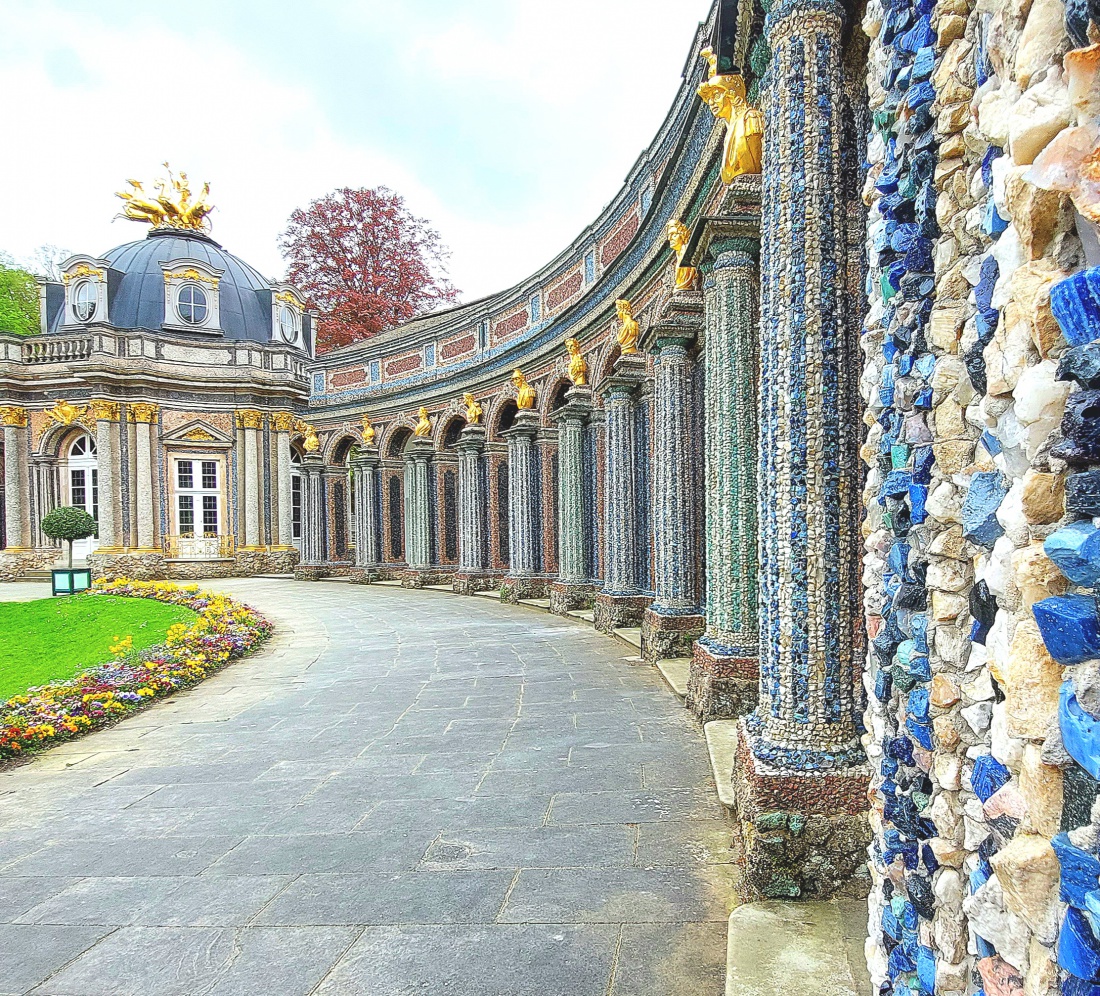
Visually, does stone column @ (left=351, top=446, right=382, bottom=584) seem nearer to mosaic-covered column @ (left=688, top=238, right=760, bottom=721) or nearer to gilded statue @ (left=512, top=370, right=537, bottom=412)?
gilded statue @ (left=512, top=370, right=537, bottom=412)

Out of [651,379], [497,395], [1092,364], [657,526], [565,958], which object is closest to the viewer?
[1092,364]

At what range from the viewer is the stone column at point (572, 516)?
561 inches

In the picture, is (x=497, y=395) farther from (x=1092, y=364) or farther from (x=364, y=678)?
(x=1092, y=364)

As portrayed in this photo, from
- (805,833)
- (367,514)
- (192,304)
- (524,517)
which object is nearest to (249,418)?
(192,304)

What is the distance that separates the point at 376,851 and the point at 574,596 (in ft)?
33.4

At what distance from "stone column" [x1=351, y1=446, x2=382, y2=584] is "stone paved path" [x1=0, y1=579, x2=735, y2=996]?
1696 cm

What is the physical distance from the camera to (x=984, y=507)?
121cm

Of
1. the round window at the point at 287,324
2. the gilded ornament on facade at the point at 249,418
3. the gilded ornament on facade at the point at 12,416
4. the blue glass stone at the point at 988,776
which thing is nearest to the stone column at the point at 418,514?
the gilded ornament on facade at the point at 249,418

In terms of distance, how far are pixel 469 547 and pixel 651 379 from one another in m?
10.2

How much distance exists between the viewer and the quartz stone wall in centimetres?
96

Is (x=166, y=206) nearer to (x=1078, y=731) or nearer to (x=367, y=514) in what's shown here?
(x=367, y=514)

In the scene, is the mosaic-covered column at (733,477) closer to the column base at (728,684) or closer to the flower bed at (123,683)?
the column base at (728,684)

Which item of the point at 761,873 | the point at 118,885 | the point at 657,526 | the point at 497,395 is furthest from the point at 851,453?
the point at 497,395

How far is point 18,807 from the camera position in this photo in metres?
5.26
